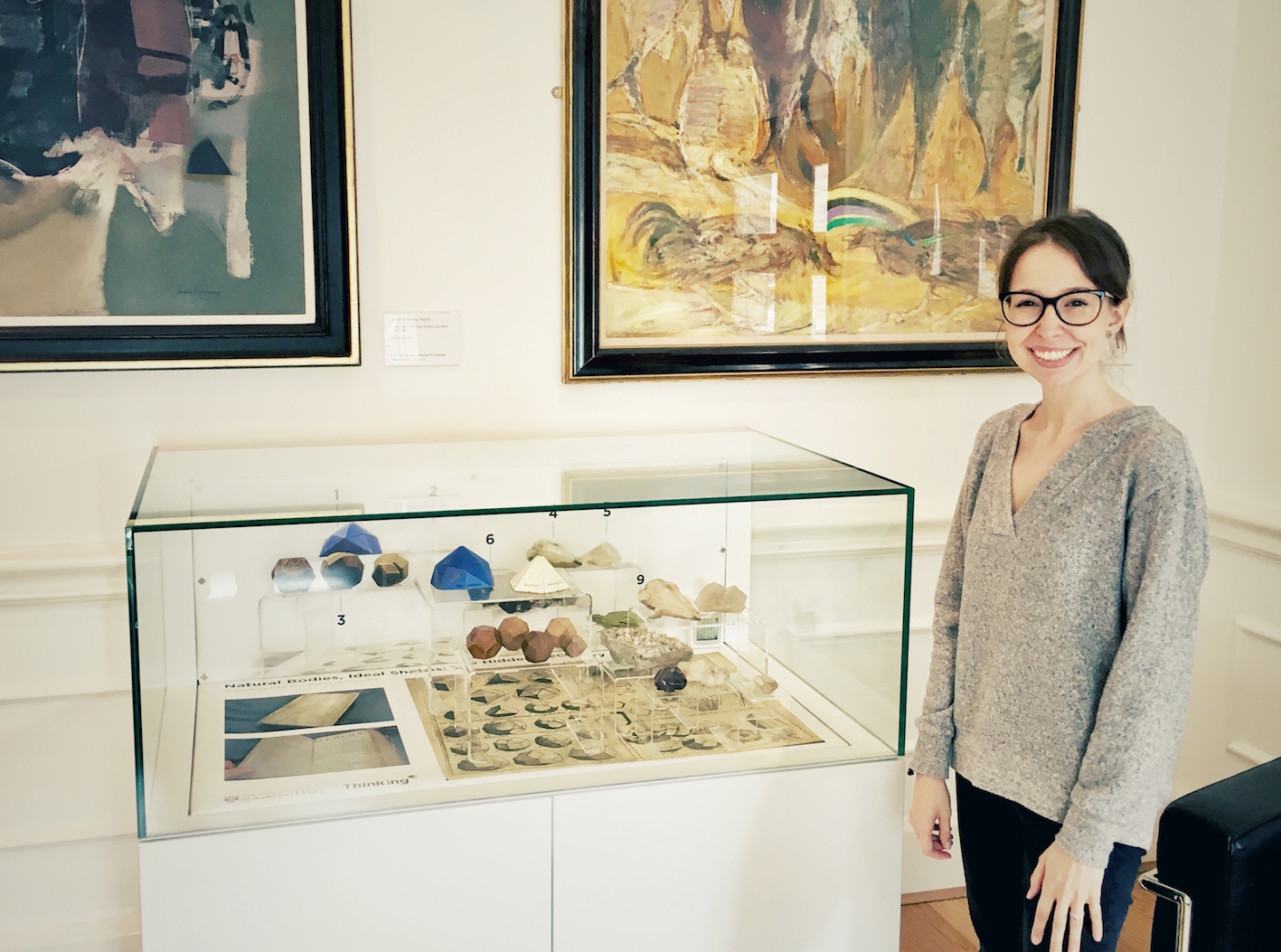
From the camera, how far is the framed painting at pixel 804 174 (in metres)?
2.52

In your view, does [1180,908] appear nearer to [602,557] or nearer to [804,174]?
[602,557]

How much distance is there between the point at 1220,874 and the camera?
A: 1.66m

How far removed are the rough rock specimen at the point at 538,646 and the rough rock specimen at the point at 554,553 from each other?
142 mm

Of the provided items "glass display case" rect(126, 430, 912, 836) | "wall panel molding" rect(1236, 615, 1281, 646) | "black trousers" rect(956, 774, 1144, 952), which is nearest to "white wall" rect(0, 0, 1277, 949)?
"glass display case" rect(126, 430, 912, 836)

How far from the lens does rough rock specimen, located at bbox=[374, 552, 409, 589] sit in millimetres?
1757

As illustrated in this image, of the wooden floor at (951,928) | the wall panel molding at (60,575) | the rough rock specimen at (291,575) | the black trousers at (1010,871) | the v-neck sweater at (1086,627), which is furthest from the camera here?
the wooden floor at (951,928)

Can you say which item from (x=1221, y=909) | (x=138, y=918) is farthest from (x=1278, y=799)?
(x=138, y=918)

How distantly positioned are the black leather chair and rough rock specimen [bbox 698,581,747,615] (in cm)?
76

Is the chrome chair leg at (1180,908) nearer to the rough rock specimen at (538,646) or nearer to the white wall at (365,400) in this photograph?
the rough rock specimen at (538,646)

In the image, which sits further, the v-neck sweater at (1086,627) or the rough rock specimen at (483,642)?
the rough rock specimen at (483,642)

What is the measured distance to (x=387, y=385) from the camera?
8.10 ft

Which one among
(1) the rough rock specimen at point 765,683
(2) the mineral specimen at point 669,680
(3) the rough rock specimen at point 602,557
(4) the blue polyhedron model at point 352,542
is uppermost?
(4) the blue polyhedron model at point 352,542

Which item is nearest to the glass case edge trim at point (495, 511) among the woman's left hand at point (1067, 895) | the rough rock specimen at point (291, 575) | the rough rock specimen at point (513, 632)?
the rough rock specimen at point (291, 575)

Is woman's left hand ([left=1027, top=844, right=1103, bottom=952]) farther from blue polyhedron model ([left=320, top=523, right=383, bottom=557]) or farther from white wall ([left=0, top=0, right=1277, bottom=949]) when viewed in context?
white wall ([left=0, top=0, right=1277, bottom=949])
